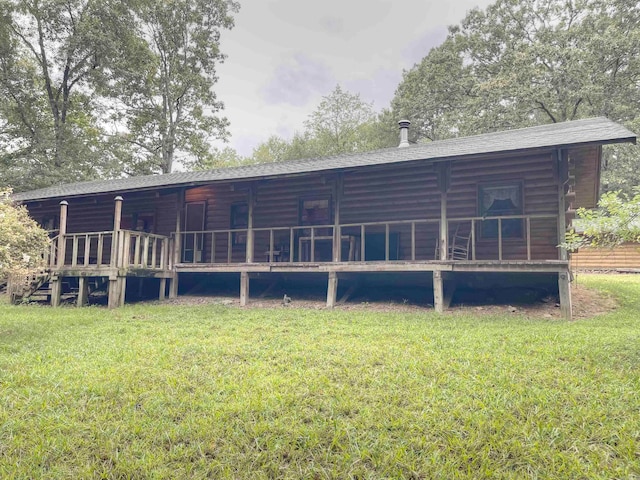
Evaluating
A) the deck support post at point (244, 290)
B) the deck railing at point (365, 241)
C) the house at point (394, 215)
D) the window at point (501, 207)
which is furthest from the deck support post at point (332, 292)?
the window at point (501, 207)

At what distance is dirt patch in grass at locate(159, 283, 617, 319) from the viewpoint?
9.46 metres

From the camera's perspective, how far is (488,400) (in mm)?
4117

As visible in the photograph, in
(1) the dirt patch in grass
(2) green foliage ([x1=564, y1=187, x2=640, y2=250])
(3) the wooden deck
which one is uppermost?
(2) green foliage ([x1=564, y1=187, x2=640, y2=250])

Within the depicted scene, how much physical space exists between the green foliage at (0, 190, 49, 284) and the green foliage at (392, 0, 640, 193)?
2421cm

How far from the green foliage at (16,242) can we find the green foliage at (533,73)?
2421cm

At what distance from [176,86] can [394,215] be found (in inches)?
922

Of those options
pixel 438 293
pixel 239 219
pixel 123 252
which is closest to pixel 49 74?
pixel 239 219

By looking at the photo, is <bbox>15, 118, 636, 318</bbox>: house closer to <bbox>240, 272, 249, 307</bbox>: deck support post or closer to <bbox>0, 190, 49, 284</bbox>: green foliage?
<bbox>240, 272, 249, 307</bbox>: deck support post

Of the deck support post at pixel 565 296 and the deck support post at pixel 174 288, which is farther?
the deck support post at pixel 174 288

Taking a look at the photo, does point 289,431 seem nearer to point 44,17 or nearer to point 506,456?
point 506,456

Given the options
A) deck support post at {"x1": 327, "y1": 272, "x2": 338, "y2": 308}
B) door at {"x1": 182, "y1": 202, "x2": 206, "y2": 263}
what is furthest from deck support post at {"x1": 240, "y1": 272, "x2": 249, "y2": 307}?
door at {"x1": 182, "y1": 202, "x2": 206, "y2": 263}

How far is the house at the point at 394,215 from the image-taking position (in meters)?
9.57

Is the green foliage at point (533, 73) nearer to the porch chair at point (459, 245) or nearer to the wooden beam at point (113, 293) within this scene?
the porch chair at point (459, 245)

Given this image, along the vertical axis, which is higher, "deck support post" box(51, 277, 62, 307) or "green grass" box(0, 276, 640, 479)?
"deck support post" box(51, 277, 62, 307)
